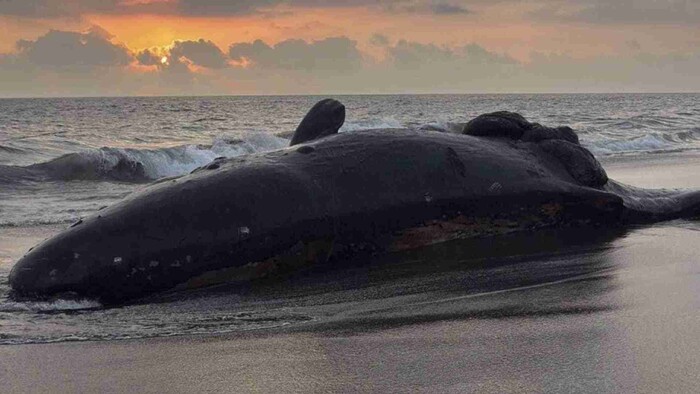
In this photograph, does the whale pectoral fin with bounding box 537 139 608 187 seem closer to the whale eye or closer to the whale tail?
the whale tail

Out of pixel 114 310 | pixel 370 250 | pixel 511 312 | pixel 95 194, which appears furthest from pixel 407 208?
pixel 95 194

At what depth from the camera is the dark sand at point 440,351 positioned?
418 cm

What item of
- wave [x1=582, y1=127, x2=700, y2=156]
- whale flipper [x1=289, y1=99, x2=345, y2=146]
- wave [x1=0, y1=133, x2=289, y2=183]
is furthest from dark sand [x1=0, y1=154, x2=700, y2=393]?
wave [x1=582, y1=127, x2=700, y2=156]

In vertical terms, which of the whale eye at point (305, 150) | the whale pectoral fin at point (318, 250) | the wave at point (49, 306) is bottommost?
the wave at point (49, 306)

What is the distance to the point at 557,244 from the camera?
7988 mm

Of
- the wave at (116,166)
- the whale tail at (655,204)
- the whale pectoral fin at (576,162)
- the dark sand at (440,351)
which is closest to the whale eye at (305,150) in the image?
the dark sand at (440,351)

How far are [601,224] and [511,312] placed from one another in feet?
11.4

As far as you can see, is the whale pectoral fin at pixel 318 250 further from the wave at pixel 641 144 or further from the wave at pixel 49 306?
the wave at pixel 641 144

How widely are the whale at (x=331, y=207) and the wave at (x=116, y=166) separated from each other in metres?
10.9

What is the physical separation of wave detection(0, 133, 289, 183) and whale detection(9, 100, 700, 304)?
10.9m

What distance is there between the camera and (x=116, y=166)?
64.7 feet

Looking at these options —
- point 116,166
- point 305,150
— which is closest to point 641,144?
point 116,166

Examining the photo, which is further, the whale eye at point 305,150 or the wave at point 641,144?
the wave at point 641,144

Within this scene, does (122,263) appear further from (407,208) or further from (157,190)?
(407,208)
